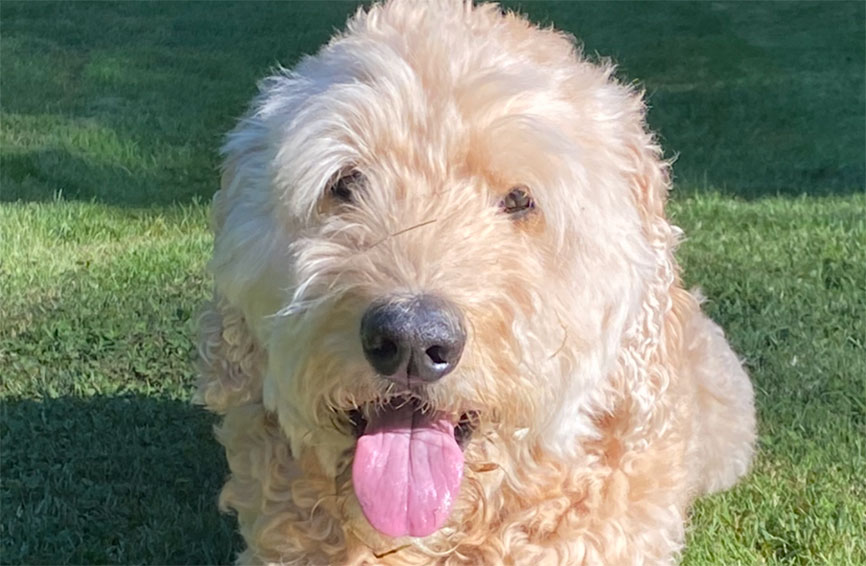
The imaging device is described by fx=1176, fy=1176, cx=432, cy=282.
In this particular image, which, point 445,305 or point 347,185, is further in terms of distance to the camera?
point 347,185

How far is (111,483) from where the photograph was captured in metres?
4.68

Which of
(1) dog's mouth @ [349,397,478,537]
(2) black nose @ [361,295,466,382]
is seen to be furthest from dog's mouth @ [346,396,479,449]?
(2) black nose @ [361,295,466,382]

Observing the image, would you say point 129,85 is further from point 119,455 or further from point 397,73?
point 397,73

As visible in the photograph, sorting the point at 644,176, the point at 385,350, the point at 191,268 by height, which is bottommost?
the point at 191,268

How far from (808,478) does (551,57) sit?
2.42 meters

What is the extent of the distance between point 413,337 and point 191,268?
4562 mm

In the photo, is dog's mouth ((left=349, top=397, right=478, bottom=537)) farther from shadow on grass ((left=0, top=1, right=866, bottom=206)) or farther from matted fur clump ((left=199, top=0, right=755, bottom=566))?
shadow on grass ((left=0, top=1, right=866, bottom=206))

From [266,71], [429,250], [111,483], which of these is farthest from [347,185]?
[266,71]

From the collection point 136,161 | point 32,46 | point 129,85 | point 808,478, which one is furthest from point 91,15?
point 808,478

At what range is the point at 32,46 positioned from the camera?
1473 cm

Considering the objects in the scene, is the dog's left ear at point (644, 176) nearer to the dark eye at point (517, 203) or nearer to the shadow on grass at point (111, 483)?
the dark eye at point (517, 203)

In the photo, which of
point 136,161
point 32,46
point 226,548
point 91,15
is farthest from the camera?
point 91,15

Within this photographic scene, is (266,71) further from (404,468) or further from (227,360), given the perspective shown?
(404,468)

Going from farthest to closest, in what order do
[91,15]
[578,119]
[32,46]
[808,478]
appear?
[91,15] → [32,46] → [808,478] → [578,119]
